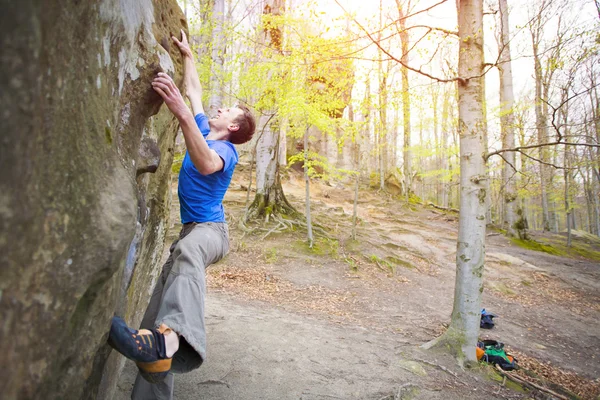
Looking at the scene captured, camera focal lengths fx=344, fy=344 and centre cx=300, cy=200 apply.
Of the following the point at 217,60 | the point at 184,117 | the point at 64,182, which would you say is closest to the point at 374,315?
the point at 184,117

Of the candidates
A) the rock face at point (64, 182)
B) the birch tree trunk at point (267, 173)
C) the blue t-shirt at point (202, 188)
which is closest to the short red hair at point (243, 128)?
the blue t-shirt at point (202, 188)

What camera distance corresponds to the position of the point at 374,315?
7.25 metres

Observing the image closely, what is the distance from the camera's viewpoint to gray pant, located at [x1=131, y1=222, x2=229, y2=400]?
2096 millimetres

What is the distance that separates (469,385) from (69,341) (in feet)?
15.2

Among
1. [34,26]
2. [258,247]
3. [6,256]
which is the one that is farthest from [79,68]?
[258,247]

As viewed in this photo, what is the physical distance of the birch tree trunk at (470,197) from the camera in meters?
5.12

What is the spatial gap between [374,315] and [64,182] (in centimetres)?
687

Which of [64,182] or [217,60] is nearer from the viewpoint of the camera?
[64,182]

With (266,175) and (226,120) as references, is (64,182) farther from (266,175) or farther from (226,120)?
(266,175)

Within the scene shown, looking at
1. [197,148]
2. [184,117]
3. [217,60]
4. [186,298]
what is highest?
[217,60]

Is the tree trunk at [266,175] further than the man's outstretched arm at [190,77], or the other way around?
the tree trunk at [266,175]

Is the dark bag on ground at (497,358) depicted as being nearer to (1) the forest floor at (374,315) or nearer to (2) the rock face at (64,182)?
(1) the forest floor at (374,315)

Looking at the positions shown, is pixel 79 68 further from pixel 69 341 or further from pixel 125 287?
pixel 125 287

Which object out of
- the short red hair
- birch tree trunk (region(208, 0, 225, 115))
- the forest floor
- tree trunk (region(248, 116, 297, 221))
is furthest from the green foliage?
the short red hair
